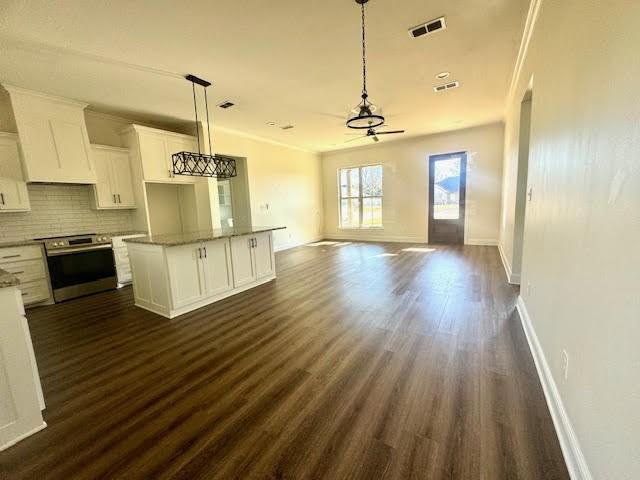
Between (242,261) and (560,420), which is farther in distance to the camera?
(242,261)

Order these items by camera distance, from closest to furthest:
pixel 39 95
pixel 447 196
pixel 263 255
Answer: pixel 39 95
pixel 263 255
pixel 447 196

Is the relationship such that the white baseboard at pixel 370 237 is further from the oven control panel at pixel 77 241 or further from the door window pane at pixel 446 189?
the oven control panel at pixel 77 241

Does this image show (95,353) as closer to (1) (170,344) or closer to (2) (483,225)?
(1) (170,344)

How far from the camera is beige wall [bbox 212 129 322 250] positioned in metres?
6.23

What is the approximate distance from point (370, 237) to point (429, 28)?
19.8 ft

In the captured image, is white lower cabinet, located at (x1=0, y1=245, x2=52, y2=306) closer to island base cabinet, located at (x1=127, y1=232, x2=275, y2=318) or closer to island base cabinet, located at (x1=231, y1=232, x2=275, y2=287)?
island base cabinet, located at (x1=127, y1=232, x2=275, y2=318)

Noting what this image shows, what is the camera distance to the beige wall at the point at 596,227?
88cm

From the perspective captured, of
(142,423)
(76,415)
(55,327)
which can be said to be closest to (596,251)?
(142,423)

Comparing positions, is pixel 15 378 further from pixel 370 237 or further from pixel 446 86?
pixel 370 237

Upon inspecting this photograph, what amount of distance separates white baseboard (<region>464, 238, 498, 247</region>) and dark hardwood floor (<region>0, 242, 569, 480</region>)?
365 cm

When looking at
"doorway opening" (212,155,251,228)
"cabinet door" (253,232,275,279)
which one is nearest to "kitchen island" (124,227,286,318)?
"cabinet door" (253,232,275,279)

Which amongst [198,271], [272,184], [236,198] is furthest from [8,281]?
[272,184]

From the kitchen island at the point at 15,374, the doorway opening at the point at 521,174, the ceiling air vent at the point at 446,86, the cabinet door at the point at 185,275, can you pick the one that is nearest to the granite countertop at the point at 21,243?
the cabinet door at the point at 185,275

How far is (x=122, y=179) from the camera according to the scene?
4.66 m
